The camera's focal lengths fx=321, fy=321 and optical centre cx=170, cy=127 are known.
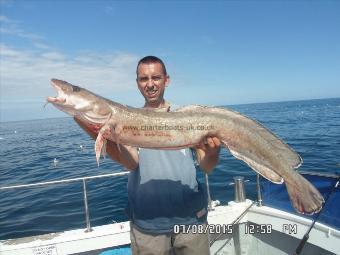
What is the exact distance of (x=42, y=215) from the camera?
12891mm

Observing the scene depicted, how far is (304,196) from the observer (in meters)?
3.86

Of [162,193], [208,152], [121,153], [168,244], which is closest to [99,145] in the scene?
[121,153]

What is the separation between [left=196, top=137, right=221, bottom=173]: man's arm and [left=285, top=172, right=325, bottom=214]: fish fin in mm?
972

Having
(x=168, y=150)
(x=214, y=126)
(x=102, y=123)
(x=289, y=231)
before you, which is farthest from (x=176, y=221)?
(x=289, y=231)

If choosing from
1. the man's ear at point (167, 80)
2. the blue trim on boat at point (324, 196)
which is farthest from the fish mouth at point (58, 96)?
the blue trim on boat at point (324, 196)

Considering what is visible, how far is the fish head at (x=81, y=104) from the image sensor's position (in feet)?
13.6

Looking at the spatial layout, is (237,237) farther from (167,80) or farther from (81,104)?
(81,104)

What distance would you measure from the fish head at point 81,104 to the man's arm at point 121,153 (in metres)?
0.14

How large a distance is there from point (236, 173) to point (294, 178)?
1236 cm

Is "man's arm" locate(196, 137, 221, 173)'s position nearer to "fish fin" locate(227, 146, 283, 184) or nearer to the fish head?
"fish fin" locate(227, 146, 283, 184)

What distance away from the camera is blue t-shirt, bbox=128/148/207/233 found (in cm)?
419

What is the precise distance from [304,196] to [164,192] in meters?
1.72

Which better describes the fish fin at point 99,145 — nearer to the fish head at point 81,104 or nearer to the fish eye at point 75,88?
the fish head at point 81,104

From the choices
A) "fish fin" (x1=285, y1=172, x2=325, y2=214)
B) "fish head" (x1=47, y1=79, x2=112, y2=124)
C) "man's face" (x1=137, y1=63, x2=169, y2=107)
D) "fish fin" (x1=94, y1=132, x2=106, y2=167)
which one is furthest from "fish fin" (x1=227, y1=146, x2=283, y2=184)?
"fish head" (x1=47, y1=79, x2=112, y2=124)
